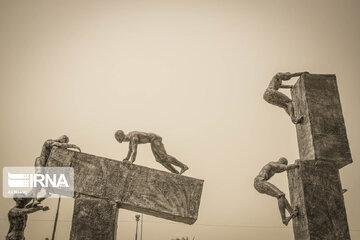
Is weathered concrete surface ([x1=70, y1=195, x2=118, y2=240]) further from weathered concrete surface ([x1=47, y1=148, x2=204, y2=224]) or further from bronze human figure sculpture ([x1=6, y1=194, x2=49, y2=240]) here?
bronze human figure sculpture ([x1=6, y1=194, x2=49, y2=240])

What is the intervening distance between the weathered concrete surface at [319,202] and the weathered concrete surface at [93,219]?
3.53 meters

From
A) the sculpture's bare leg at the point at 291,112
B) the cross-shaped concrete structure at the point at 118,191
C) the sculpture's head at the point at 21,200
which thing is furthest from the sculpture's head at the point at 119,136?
the sculpture's bare leg at the point at 291,112

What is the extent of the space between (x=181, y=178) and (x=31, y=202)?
369 cm

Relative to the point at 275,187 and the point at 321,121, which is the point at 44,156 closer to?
the point at 275,187

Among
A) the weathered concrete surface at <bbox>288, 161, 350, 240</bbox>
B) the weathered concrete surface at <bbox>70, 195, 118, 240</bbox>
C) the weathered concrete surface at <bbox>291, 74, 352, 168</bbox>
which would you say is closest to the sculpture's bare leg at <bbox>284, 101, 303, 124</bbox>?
the weathered concrete surface at <bbox>291, 74, 352, 168</bbox>

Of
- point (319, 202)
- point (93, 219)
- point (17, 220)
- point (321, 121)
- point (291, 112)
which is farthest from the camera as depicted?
point (291, 112)

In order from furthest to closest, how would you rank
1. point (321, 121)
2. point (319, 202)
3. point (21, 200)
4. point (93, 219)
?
point (21, 200), point (321, 121), point (319, 202), point (93, 219)

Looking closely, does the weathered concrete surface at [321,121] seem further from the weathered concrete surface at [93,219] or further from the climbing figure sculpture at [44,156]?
the climbing figure sculpture at [44,156]

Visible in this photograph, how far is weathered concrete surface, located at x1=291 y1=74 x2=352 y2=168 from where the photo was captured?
6.21 meters

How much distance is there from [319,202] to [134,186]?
351 cm

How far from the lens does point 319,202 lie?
5.88 m

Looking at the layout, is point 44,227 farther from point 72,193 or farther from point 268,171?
point 268,171

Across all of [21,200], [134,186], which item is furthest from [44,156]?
[134,186]

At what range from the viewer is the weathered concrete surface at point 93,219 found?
5.55m
